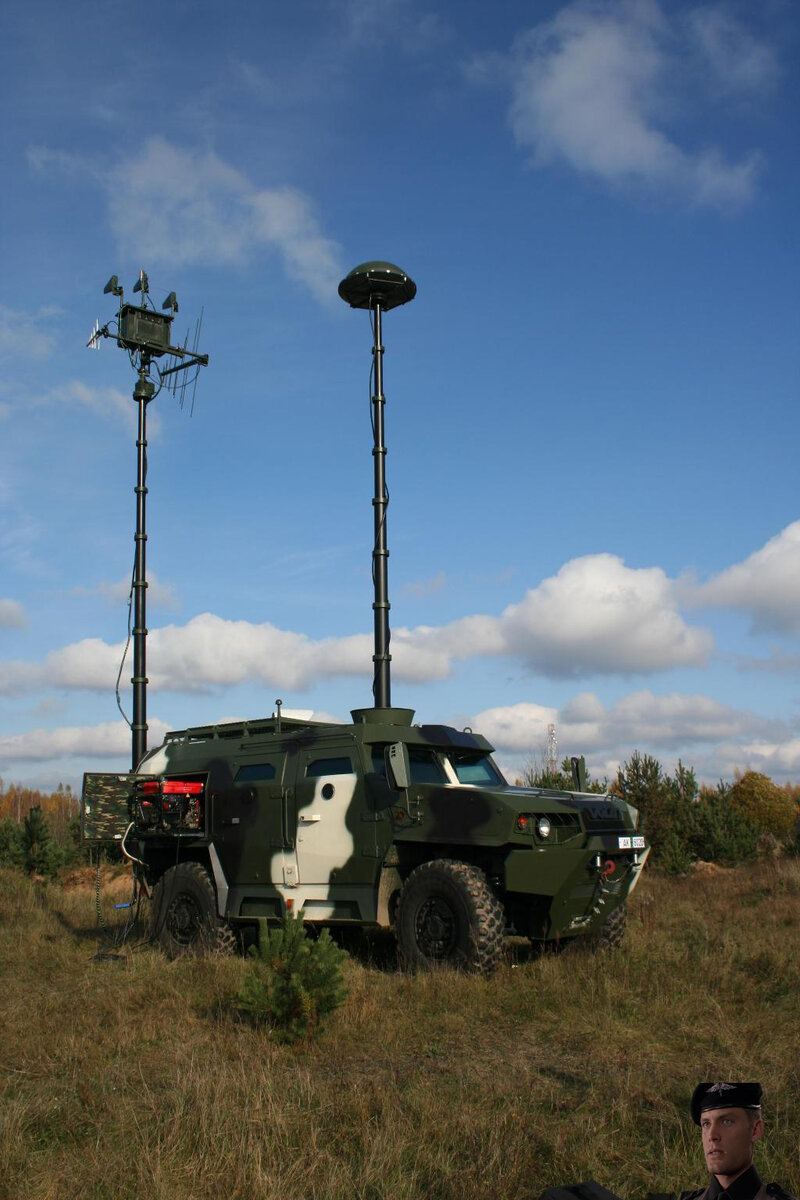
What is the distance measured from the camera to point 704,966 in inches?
336

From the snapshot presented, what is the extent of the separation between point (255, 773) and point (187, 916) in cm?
182

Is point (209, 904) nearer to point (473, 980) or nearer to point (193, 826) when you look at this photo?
point (193, 826)

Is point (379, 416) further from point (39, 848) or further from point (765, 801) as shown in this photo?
point (765, 801)

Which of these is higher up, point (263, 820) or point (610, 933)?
point (263, 820)

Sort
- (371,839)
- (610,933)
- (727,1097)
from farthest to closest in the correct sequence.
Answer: (610,933) → (371,839) → (727,1097)

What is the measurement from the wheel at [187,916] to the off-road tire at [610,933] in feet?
12.3

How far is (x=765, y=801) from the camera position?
6519 cm

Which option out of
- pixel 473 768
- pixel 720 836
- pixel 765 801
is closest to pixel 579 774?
pixel 473 768

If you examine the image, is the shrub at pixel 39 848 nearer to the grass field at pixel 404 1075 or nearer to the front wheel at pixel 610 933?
the grass field at pixel 404 1075

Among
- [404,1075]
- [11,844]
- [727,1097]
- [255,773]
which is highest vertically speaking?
[255,773]

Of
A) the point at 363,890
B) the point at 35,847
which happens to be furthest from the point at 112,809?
the point at 35,847

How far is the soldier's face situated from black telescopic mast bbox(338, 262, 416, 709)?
1112cm

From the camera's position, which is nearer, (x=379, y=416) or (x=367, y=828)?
(x=367, y=828)

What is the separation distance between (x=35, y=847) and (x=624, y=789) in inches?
Result: 479
